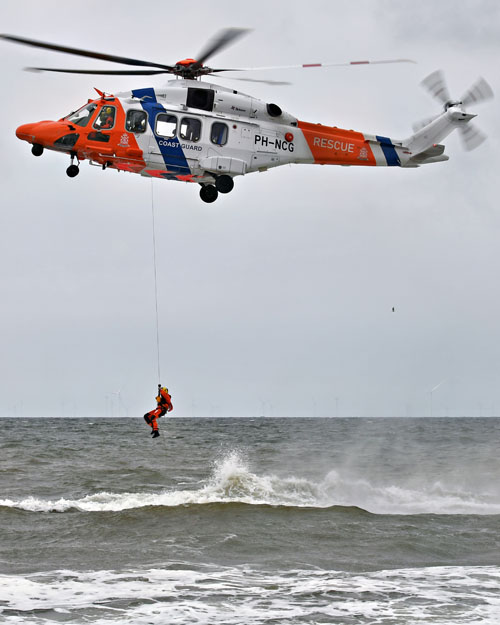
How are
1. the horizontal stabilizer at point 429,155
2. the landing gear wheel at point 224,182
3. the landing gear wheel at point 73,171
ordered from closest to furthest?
the landing gear wheel at point 73,171
the landing gear wheel at point 224,182
the horizontal stabilizer at point 429,155

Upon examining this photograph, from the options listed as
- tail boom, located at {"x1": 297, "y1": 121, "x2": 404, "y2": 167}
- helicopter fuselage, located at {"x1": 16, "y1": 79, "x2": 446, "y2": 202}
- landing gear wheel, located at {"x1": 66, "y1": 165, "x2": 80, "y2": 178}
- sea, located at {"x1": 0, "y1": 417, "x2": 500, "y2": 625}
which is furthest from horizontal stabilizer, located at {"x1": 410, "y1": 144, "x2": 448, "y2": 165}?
sea, located at {"x1": 0, "y1": 417, "x2": 500, "y2": 625}

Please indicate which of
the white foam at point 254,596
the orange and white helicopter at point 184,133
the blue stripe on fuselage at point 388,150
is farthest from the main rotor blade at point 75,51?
the white foam at point 254,596

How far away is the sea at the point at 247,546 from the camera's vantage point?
43.9ft

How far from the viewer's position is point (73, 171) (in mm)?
17266

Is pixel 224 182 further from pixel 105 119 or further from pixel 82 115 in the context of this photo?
pixel 82 115

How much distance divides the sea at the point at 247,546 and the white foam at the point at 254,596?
1.4 inches

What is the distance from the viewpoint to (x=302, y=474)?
34.0 m

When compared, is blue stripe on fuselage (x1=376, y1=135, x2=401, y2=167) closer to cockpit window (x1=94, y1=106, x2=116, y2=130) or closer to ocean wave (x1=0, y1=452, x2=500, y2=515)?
cockpit window (x1=94, y1=106, x2=116, y2=130)

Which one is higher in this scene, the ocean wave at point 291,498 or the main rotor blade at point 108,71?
the main rotor blade at point 108,71

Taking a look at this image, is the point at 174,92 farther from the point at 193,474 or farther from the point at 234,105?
the point at 193,474

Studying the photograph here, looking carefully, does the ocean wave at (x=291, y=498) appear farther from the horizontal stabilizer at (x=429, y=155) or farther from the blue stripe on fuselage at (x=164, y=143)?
the blue stripe on fuselage at (x=164, y=143)

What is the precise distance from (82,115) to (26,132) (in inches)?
47.5

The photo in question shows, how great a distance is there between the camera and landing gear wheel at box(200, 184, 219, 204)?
18.5 meters

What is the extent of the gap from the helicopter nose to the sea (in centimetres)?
863
